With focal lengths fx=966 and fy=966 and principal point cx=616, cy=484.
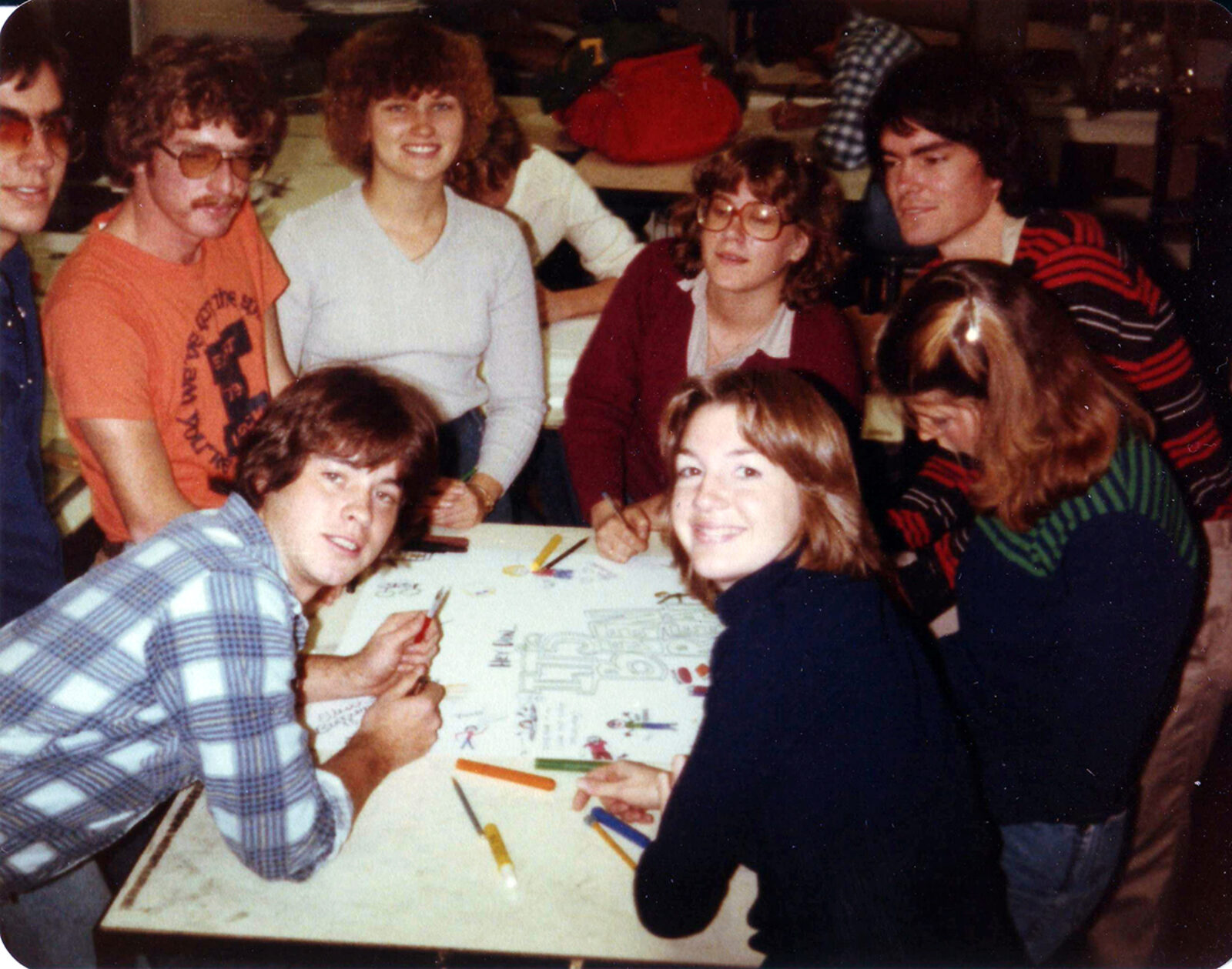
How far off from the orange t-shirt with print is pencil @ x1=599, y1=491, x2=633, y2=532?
684 mm

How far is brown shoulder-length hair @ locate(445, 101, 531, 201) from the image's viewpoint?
2188 mm

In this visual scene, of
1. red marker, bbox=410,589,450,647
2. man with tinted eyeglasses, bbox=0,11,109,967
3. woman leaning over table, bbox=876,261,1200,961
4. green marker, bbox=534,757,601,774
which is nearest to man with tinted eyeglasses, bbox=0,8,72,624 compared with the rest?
man with tinted eyeglasses, bbox=0,11,109,967

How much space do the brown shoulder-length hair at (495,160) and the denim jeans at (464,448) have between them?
518 mm

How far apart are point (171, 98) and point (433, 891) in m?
1.30

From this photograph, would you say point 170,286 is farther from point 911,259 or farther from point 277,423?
point 911,259

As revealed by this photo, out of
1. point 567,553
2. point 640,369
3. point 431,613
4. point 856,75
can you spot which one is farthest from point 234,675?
point 856,75

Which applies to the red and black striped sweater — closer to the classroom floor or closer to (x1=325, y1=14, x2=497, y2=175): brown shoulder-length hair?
the classroom floor

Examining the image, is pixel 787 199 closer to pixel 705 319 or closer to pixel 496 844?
pixel 705 319

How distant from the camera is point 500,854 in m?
1.13

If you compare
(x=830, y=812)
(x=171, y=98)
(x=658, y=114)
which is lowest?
(x=830, y=812)

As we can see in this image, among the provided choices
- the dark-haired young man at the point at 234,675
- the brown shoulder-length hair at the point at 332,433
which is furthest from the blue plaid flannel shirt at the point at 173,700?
the brown shoulder-length hair at the point at 332,433

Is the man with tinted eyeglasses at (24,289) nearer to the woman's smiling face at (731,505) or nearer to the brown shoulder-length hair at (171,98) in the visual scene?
the brown shoulder-length hair at (171,98)

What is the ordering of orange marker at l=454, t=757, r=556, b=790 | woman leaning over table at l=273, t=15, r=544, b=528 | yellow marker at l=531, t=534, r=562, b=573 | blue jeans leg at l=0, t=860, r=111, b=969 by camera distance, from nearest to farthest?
orange marker at l=454, t=757, r=556, b=790 → blue jeans leg at l=0, t=860, r=111, b=969 → yellow marker at l=531, t=534, r=562, b=573 → woman leaning over table at l=273, t=15, r=544, b=528

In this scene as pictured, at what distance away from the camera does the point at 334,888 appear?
108cm
